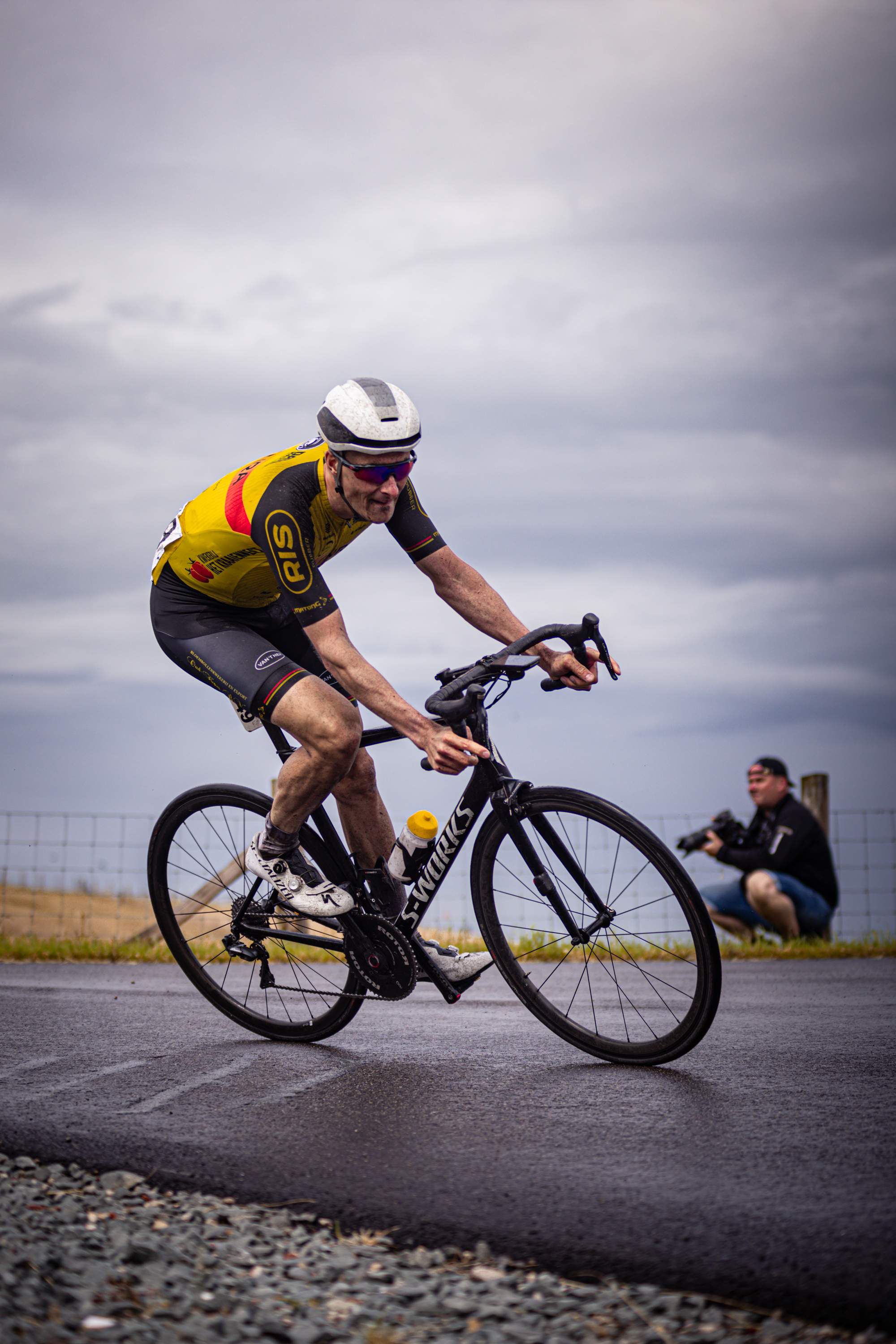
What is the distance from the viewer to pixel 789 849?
9852mm

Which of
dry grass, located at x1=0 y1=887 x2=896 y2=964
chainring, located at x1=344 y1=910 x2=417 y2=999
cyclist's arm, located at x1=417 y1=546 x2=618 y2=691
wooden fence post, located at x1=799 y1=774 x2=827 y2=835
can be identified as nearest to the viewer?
chainring, located at x1=344 y1=910 x2=417 y2=999

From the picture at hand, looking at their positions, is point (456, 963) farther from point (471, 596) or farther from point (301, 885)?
point (471, 596)

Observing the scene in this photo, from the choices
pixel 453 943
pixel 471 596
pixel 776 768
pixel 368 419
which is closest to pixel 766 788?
pixel 776 768

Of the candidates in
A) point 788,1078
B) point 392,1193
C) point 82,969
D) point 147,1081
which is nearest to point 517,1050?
point 788,1078

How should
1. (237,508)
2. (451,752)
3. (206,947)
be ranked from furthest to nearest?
(206,947) → (237,508) → (451,752)

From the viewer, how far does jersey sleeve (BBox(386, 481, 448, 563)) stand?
4.66 meters

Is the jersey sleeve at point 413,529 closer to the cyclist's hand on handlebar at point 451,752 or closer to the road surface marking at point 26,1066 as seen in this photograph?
the cyclist's hand on handlebar at point 451,752

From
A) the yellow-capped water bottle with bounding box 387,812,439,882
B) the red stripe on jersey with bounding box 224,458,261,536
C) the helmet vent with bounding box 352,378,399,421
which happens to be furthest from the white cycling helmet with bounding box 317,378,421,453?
the yellow-capped water bottle with bounding box 387,812,439,882

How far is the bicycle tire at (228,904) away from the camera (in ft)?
15.8

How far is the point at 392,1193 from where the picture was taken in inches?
115

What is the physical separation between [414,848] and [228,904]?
1.11 meters

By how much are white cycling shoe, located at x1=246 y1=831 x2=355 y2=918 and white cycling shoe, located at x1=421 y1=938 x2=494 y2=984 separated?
400 millimetres

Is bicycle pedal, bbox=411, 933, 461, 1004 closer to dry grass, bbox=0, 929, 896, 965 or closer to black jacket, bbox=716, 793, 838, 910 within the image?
dry grass, bbox=0, 929, 896, 965

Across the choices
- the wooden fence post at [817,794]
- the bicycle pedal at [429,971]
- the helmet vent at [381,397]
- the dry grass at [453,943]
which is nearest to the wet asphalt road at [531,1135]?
the bicycle pedal at [429,971]
